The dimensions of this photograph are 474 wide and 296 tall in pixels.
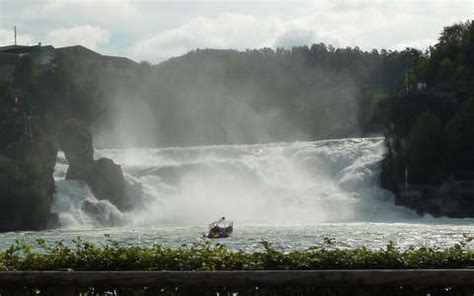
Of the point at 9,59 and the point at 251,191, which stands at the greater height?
the point at 9,59

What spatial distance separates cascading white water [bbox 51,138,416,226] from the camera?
65250mm

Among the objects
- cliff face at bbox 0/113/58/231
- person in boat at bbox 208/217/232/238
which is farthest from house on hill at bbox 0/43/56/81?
person in boat at bbox 208/217/232/238

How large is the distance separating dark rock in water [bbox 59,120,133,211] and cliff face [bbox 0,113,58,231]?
7.14ft

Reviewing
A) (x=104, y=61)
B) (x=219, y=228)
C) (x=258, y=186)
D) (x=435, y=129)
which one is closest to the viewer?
(x=219, y=228)

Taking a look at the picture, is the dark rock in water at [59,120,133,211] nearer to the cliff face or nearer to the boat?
the cliff face

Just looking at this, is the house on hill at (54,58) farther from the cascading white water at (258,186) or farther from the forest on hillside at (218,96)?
the cascading white water at (258,186)

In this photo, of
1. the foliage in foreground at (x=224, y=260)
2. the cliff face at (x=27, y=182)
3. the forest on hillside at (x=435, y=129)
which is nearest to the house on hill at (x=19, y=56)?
the cliff face at (x=27, y=182)

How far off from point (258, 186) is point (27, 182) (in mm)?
19512

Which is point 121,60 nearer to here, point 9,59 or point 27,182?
point 9,59

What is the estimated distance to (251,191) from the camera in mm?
70500

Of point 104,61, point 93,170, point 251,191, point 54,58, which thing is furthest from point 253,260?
point 104,61

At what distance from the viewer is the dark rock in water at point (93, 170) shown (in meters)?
67.7

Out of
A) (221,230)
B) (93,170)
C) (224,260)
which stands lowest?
(221,230)

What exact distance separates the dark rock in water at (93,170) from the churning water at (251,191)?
1.01m
